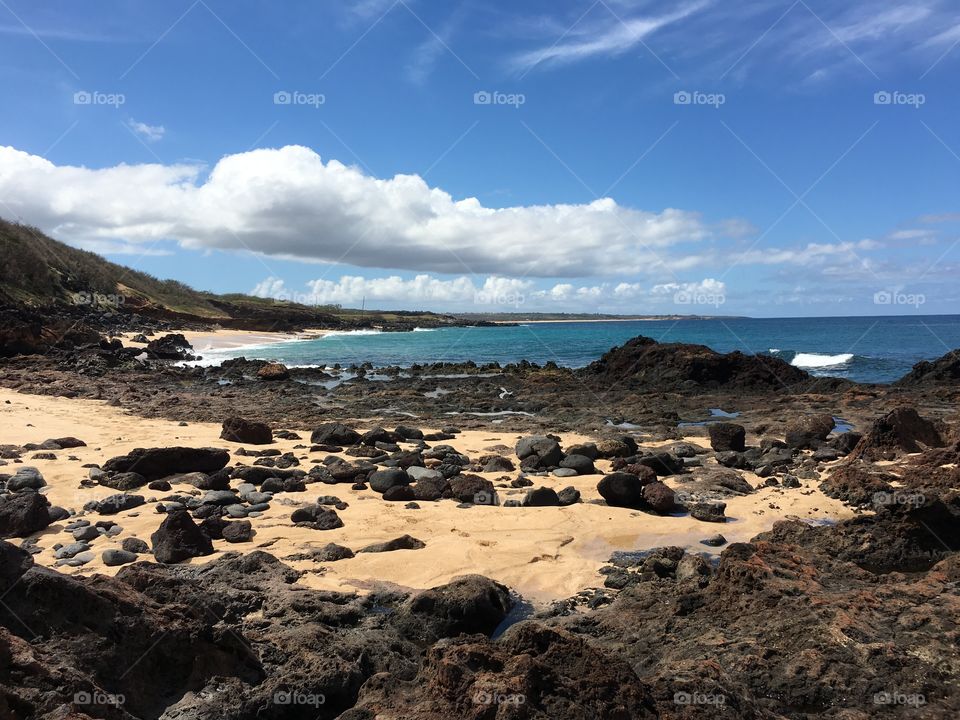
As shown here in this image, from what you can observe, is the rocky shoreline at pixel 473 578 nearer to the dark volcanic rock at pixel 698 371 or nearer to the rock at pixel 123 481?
the rock at pixel 123 481

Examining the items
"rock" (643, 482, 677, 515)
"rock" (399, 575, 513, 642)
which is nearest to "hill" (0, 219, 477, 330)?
"rock" (643, 482, 677, 515)

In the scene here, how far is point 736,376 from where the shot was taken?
1119 inches

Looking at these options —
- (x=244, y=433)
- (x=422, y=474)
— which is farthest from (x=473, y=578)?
(x=244, y=433)

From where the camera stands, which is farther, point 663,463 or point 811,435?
point 811,435

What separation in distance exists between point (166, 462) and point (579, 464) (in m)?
8.19

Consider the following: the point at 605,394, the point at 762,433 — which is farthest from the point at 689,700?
the point at 605,394

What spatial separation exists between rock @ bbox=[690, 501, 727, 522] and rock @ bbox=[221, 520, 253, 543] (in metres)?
6.87

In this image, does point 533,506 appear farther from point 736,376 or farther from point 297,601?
point 736,376

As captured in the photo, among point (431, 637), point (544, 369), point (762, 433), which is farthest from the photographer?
point (544, 369)

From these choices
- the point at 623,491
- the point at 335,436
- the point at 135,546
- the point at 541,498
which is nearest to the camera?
the point at 135,546

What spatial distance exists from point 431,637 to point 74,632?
282 centimetres

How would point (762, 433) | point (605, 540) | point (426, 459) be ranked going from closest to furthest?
point (605, 540) → point (426, 459) → point (762, 433)

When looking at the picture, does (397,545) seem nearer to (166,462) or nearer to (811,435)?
(166,462)

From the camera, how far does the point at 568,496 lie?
10.7m
